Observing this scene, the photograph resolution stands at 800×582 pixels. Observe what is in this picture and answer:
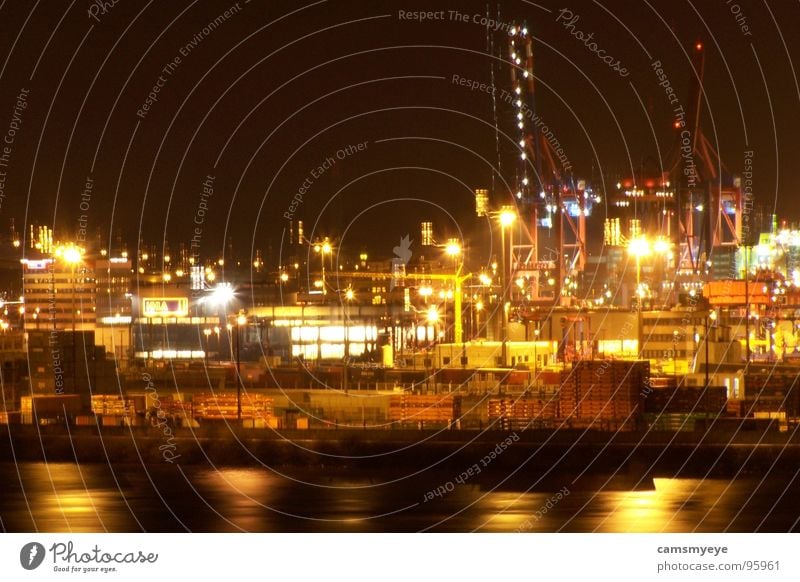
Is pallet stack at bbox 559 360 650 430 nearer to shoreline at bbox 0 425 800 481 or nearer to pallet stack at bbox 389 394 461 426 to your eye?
shoreline at bbox 0 425 800 481

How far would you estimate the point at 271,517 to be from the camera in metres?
12.9

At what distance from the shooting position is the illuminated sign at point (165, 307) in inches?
1393

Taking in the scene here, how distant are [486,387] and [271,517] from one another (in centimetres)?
890

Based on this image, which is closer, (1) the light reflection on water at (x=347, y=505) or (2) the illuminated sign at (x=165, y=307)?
(1) the light reflection on water at (x=347, y=505)

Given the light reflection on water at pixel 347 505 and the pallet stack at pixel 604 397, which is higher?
the pallet stack at pixel 604 397

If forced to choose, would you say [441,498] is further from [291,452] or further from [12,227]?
[12,227]
